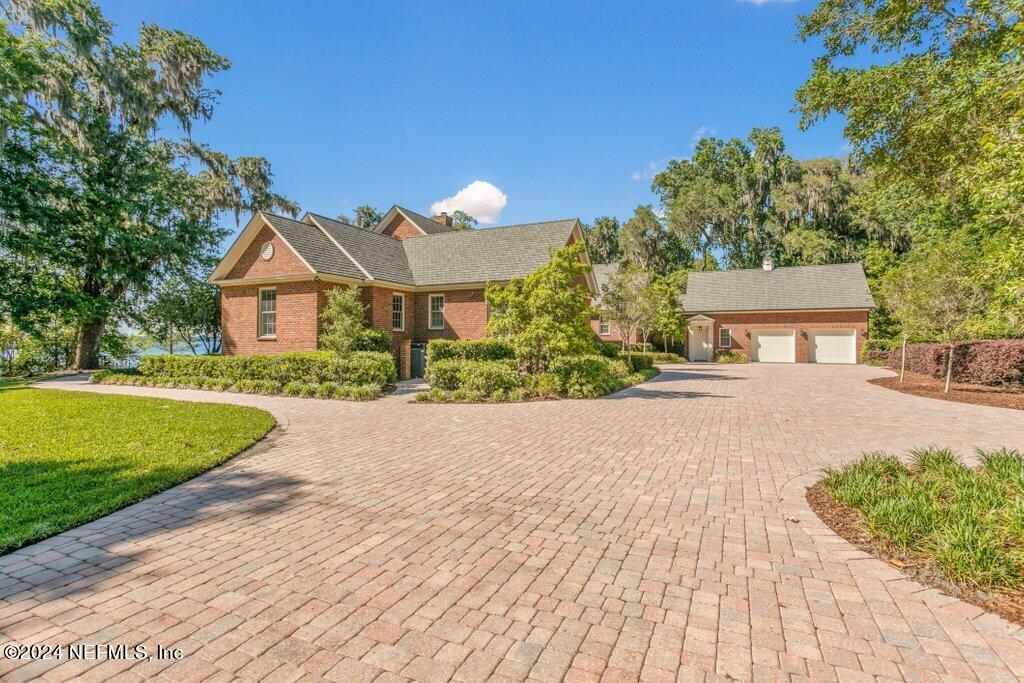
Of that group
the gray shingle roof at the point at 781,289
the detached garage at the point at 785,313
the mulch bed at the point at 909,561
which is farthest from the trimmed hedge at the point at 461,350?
the gray shingle roof at the point at 781,289

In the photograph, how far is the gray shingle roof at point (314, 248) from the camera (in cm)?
Answer: 1786

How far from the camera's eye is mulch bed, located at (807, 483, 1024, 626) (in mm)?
3061

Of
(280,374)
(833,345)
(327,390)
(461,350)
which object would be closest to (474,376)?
(461,350)

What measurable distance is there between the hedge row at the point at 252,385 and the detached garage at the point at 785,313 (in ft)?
90.5

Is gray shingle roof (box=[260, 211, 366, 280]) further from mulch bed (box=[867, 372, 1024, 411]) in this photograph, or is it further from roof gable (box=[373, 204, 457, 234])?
mulch bed (box=[867, 372, 1024, 411])

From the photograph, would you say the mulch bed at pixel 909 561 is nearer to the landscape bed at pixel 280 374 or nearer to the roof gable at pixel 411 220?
the landscape bed at pixel 280 374

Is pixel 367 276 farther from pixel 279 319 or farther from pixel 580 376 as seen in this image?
pixel 580 376

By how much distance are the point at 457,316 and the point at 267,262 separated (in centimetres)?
743

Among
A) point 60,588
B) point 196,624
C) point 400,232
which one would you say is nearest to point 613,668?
point 196,624

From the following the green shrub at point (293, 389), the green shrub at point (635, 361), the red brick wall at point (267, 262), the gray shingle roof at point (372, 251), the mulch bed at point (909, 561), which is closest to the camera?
the mulch bed at point (909, 561)

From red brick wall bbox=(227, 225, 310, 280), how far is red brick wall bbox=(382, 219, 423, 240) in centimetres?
969

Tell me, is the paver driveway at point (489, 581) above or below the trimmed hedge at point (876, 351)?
below

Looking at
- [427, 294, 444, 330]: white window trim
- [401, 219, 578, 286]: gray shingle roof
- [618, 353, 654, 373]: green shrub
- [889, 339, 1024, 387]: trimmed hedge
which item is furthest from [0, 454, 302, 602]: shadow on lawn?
[889, 339, 1024, 387]: trimmed hedge

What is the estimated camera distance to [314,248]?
737 inches
